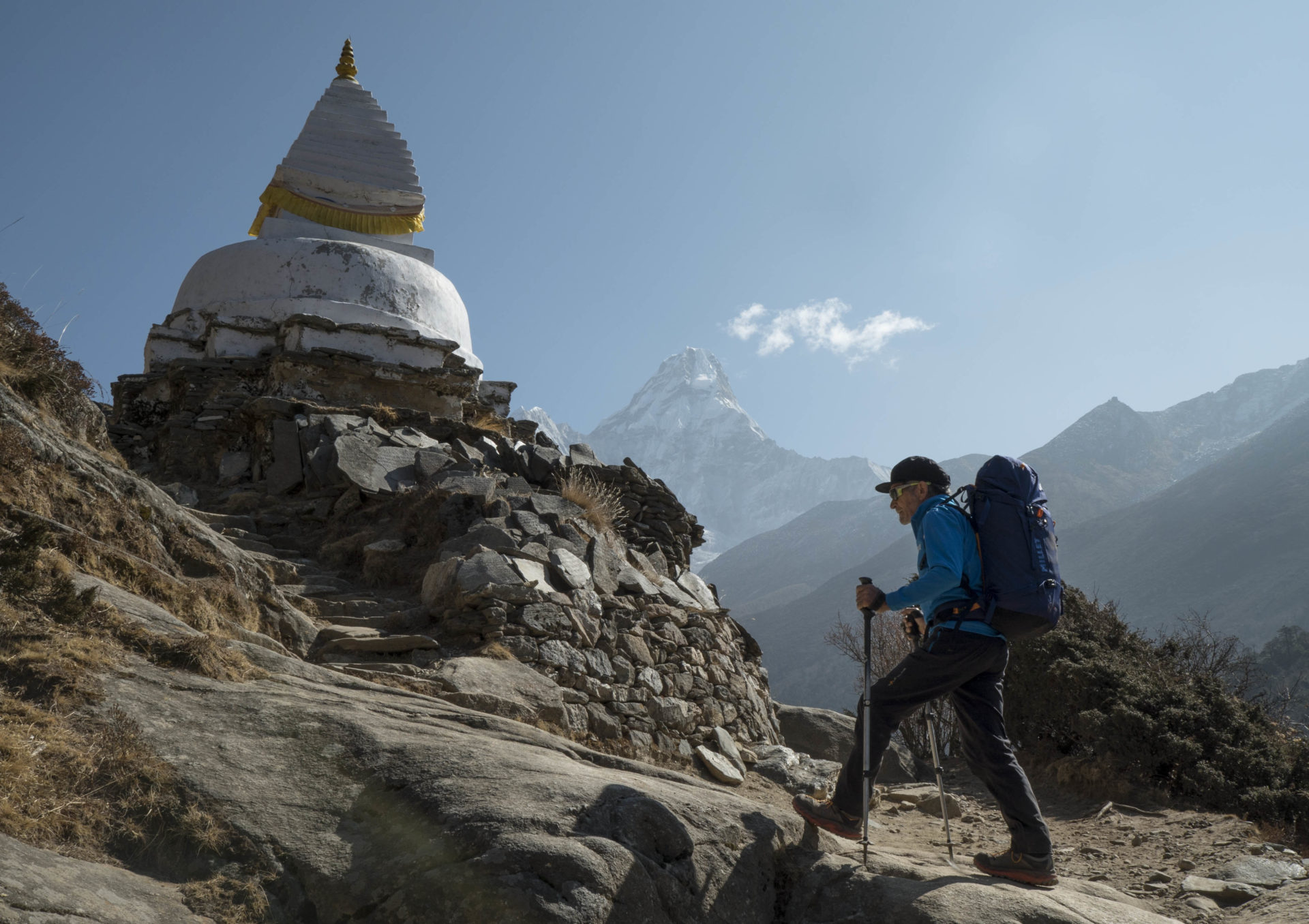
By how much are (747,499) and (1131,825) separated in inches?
7034

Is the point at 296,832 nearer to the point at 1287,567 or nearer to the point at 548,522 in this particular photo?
the point at 548,522

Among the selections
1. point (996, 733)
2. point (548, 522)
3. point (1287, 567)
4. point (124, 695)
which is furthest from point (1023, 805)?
point (1287, 567)

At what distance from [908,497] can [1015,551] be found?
1.77 ft

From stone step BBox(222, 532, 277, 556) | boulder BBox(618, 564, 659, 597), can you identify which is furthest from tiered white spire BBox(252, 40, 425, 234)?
boulder BBox(618, 564, 659, 597)

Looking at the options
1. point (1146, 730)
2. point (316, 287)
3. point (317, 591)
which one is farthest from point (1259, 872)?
point (316, 287)

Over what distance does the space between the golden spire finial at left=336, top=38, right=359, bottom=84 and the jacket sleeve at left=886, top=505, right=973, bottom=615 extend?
67.0 ft

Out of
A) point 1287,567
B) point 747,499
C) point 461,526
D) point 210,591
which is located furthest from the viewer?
point 747,499

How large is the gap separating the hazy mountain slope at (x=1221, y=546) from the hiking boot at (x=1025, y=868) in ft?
181

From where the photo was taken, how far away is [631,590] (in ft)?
27.5

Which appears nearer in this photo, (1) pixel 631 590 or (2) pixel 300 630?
(2) pixel 300 630

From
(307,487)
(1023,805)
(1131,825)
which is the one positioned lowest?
(1131,825)

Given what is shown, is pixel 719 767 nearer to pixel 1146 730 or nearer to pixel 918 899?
pixel 918 899

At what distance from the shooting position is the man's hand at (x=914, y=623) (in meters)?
4.08

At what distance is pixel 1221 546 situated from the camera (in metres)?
63.0
